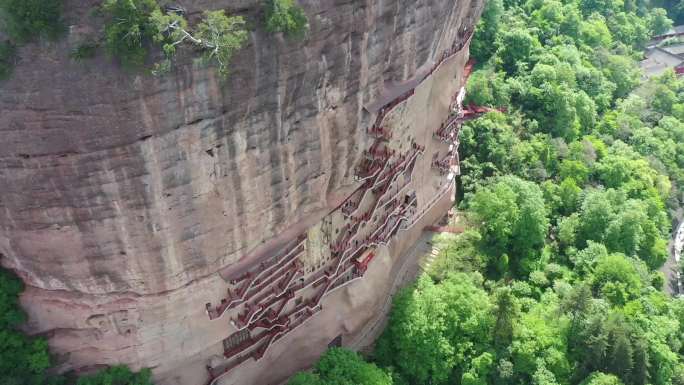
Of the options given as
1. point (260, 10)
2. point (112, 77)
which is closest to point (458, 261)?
point (260, 10)

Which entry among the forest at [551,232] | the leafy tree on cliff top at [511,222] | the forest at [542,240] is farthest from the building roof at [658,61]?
the leafy tree on cliff top at [511,222]

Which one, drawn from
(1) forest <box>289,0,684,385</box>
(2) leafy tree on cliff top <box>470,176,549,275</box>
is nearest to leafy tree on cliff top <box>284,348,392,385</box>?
(1) forest <box>289,0,684,385</box>

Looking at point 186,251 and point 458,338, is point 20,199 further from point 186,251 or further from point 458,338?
point 458,338

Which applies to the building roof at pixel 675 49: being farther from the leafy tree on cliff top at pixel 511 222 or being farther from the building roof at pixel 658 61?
the leafy tree on cliff top at pixel 511 222

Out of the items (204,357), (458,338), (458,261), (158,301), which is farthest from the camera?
(458,261)

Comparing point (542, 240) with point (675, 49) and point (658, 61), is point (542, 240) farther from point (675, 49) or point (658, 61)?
point (675, 49)
